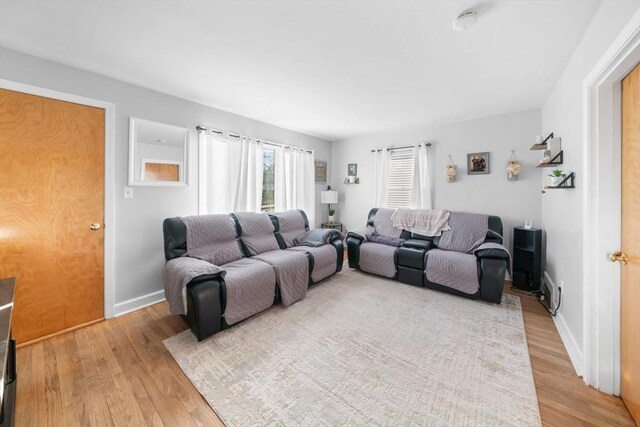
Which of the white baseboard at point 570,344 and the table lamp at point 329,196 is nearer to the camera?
the white baseboard at point 570,344

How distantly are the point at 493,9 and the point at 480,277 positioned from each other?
2480 millimetres

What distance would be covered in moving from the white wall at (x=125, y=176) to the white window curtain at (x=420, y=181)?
3290mm

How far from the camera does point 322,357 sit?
6.22 ft

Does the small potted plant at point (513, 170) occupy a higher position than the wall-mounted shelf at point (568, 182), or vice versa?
the small potted plant at point (513, 170)

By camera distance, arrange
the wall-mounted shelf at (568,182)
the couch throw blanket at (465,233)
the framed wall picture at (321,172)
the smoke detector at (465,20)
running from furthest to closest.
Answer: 1. the framed wall picture at (321,172)
2. the couch throw blanket at (465,233)
3. the wall-mounted shelf at (568,182)
4. the smoke detector at (465,20)

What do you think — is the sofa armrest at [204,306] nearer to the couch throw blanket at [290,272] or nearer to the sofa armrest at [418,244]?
the couch throw blanket at [290,272]

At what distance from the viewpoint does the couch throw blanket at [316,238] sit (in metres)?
3.50

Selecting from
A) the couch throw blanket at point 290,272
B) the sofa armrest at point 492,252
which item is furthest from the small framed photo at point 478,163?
the couch throw blanket at point 290,272

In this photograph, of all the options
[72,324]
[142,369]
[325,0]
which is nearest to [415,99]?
[325,0]

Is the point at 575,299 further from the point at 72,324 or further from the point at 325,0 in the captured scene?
the point at 72,324

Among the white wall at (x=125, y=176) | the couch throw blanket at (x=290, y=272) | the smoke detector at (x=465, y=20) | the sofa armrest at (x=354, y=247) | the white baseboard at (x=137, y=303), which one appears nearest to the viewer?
the smoke detector at (x=465, y=20)

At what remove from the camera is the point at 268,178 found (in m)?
4.09

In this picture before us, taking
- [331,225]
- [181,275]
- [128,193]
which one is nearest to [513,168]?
[331,225]

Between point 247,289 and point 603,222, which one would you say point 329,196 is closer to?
point 247,289
